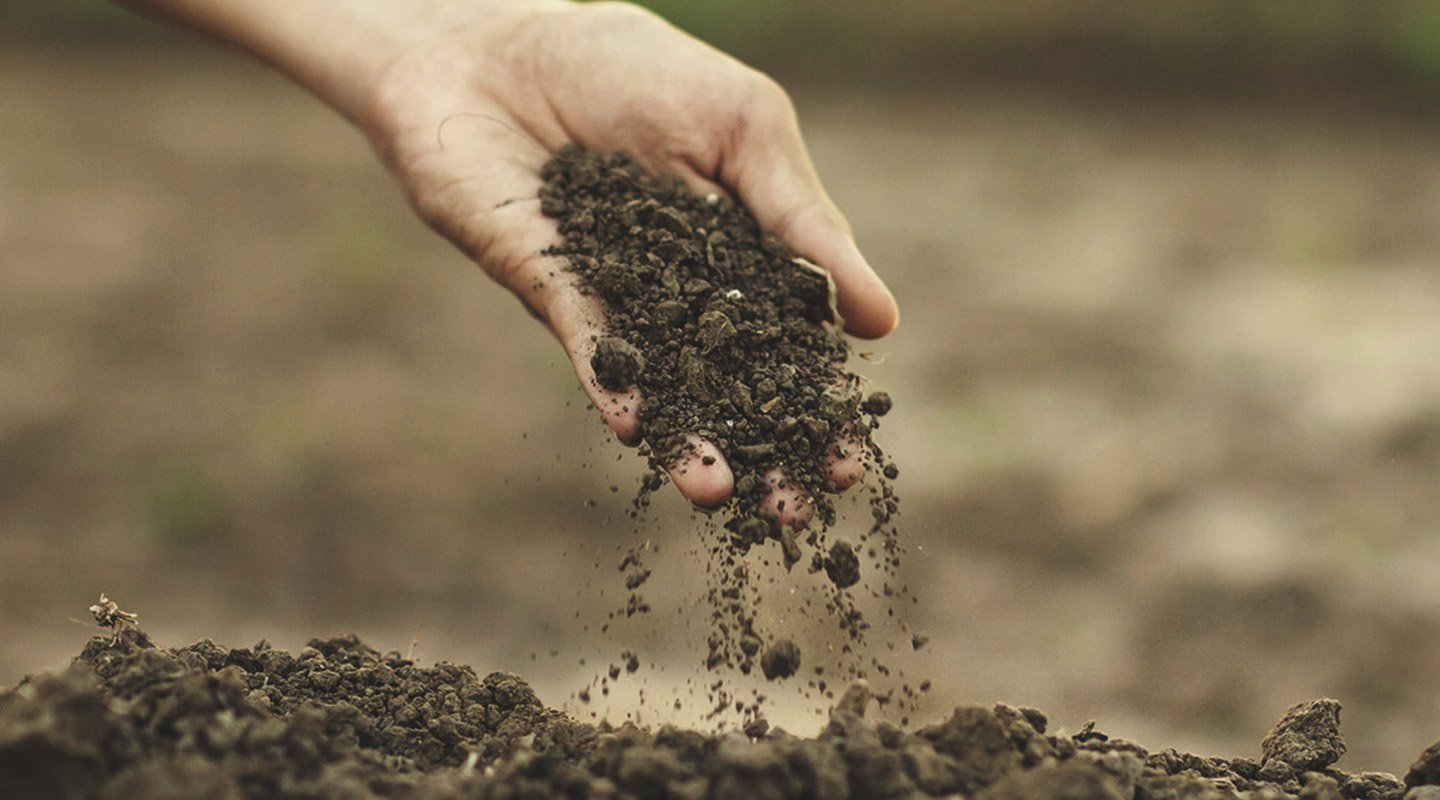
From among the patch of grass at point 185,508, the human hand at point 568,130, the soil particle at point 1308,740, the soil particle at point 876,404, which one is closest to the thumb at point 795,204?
the human hand at point 568,130

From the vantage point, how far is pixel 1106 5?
6.21m

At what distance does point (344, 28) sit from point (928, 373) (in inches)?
102

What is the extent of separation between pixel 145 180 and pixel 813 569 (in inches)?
192

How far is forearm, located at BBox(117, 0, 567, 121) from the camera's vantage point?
2.66 meters

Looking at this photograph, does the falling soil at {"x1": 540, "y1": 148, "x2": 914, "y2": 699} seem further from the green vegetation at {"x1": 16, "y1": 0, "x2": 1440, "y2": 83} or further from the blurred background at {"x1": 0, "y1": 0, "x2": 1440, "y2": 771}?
the green vegetation at {"x1": 16, "y1": 0, "x2": 1440, "y2": 83}

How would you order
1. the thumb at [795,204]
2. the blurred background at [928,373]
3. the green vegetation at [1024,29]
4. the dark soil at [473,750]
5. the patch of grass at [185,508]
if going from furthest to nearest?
the green vegetation at [1024,29]
the patch of grass at [185,508]
the blurred background at [928,373]
the thumb at [795,204]
the dark soil at [473,750]

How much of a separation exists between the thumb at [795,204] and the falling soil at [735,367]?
2.0 inches

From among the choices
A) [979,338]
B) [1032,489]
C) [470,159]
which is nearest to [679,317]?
[470,159]

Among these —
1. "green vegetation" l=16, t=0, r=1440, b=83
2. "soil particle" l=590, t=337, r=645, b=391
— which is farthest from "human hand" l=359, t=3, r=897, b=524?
"green vegetation" l=16, t=0, r=1440, b=83

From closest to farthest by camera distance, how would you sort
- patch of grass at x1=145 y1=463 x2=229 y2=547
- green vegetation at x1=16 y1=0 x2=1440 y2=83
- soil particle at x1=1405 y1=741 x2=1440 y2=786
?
soil particle at x1=1405 y1=741 x2=1440 y2=786
patch of grass at x1=145 y1=463 x2=229 y2=547
green vegetation at x1=16 y1=0 x2=1440 y2=83

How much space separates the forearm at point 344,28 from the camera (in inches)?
105

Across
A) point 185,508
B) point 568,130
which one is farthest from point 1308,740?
point 185,508

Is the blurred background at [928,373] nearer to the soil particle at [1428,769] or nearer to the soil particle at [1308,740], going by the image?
the soil particle at [1308,740]

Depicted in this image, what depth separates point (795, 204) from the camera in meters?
Result: 2.31
